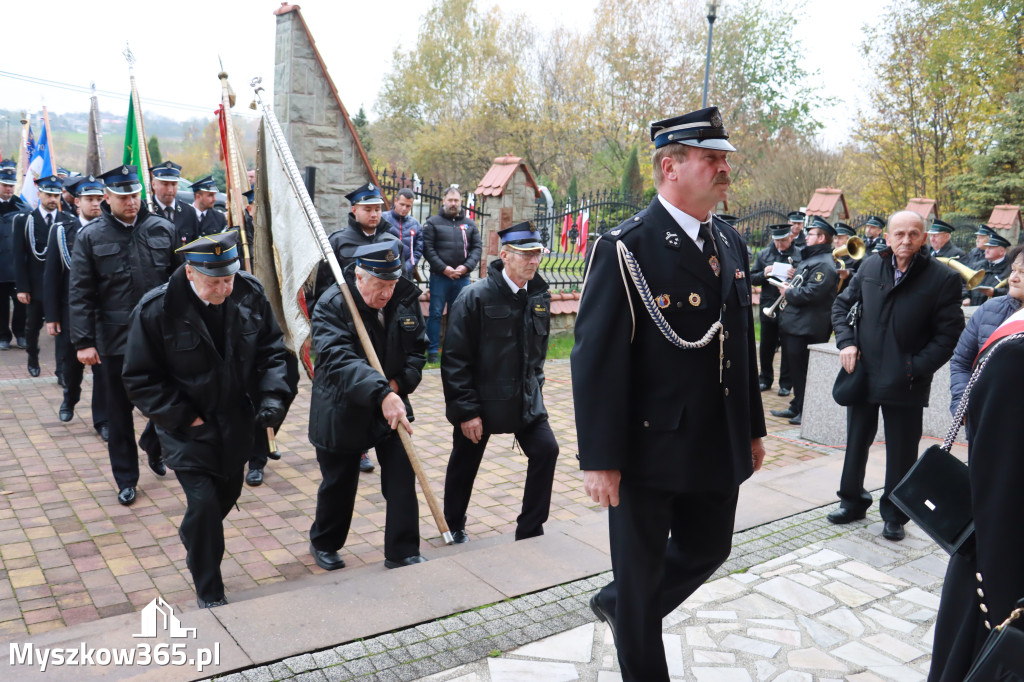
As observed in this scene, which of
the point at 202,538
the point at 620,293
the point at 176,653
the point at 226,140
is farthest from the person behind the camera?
the point at 226,140

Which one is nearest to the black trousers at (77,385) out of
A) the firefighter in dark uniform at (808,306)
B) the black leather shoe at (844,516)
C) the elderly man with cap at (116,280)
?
the elderly man with cap at (116,280)

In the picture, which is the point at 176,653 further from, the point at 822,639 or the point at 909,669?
the point at 909,669

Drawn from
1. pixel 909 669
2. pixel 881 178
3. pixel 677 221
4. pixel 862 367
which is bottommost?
pixel 909 669

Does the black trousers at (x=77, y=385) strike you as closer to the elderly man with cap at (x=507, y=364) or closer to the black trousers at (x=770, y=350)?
the elderly man with cap at (x=507, y=364)

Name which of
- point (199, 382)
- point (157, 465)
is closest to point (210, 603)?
point (199, 382)

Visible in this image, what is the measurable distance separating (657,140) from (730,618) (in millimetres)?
2273

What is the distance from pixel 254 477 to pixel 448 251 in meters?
4.99

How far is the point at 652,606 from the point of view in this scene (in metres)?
3.03

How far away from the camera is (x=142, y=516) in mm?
5449

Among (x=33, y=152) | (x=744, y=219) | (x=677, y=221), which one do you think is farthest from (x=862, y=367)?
(x=33, y=152)

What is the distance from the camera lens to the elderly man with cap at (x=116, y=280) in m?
5.79

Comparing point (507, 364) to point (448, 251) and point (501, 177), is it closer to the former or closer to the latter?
point (448, 251)

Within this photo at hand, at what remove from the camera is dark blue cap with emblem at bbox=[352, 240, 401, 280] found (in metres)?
4.55

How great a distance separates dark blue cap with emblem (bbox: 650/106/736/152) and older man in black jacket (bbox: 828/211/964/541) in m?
2.85
